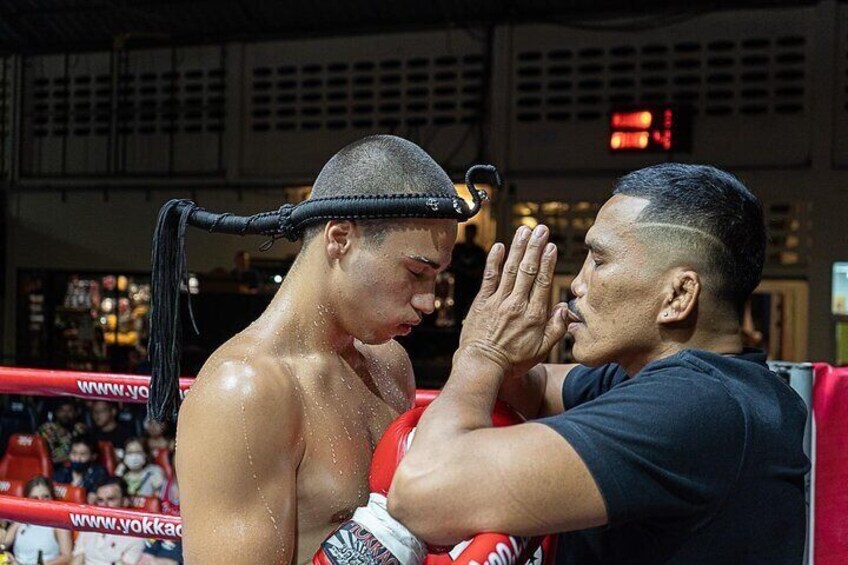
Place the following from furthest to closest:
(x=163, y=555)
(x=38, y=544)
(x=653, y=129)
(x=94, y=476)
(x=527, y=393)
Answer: (x=653, y=129) → (x=94, y=476) → (x=163, y=555) → (x=38, y=544) → (x=527, y=393)

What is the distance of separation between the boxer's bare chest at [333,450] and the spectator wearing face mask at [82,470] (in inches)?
143

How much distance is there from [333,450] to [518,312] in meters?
0.39

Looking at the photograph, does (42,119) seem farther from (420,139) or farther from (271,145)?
(420,139)

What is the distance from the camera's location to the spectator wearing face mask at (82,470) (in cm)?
A: 475

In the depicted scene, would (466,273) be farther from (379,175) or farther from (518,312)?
(518,312)

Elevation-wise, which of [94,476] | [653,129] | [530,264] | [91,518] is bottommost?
[94,476]

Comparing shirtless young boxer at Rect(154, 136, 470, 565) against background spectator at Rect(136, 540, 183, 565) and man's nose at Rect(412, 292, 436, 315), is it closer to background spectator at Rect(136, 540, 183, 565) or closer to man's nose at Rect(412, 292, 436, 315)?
man's nose at Rect(412, 292, 436, 315)

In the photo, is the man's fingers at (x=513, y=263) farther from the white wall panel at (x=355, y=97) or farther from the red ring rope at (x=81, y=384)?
the white wall panel at (x=355, y=97)

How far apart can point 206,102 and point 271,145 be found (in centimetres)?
93

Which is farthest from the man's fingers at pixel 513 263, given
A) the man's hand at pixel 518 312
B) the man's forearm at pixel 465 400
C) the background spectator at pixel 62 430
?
the background spectator at pixel 62 430

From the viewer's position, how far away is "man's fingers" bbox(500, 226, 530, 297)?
3.95ft

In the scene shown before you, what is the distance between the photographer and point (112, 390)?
198cm

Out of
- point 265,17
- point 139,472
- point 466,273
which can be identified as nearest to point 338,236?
point 139,472

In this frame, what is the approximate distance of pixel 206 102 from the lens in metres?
9.27
